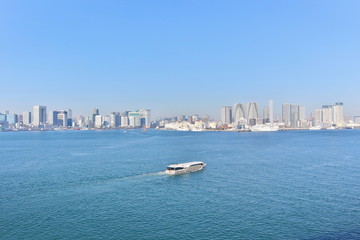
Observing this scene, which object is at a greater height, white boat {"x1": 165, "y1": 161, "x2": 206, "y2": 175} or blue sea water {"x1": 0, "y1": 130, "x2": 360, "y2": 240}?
white boat {"x1": 165, "y1": 161, "x2": 206, "y2": 175}

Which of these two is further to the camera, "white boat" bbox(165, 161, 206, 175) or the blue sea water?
"white boat" bbox(165, 161, 206, 175)

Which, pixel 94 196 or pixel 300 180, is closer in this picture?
pixel 94 196

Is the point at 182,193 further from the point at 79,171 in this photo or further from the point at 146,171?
the point at 79,171

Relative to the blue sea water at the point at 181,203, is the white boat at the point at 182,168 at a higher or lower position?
higher

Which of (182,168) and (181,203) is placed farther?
(182,168)

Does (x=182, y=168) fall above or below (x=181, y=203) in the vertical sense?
above

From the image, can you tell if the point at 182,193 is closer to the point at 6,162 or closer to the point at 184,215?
the point at 184,215

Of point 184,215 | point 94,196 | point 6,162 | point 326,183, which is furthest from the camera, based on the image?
point 6,162

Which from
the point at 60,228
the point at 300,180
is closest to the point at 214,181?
the point at 300,180

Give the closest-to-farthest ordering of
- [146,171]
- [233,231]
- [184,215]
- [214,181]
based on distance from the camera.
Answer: [233,231] < [184,215] < [214,181] < [146,171]

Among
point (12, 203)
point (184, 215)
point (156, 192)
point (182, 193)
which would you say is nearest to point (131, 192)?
point (156, 192)

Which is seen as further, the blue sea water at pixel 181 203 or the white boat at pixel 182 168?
the white boat at pixel 182 168
